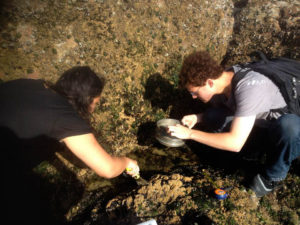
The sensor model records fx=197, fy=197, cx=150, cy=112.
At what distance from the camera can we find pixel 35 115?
1.92 meters

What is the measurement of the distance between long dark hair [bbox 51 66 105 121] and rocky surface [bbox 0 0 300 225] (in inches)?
60.1

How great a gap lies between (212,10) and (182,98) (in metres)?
2.80

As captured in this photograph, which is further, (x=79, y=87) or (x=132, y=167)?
(x=132, y=167)

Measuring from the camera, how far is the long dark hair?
2336 millimetres

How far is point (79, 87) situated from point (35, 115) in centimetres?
60

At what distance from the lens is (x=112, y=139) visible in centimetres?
413

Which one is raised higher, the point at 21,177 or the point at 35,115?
the point at 35,115

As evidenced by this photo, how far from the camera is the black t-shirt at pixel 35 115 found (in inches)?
75.0

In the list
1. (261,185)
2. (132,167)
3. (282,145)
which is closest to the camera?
(282,145)

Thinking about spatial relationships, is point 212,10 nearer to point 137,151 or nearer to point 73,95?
point 137,151

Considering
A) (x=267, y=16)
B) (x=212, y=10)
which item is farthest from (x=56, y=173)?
(x=267, y=16)

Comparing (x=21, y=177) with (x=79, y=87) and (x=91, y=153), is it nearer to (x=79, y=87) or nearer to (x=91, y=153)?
(x=91, y=153)

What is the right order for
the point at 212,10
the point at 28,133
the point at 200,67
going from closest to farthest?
1. the point at 28,133
2. the point at 200,67
3. the point at 212,10

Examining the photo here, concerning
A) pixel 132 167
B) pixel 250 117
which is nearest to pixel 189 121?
pixel 250 117
